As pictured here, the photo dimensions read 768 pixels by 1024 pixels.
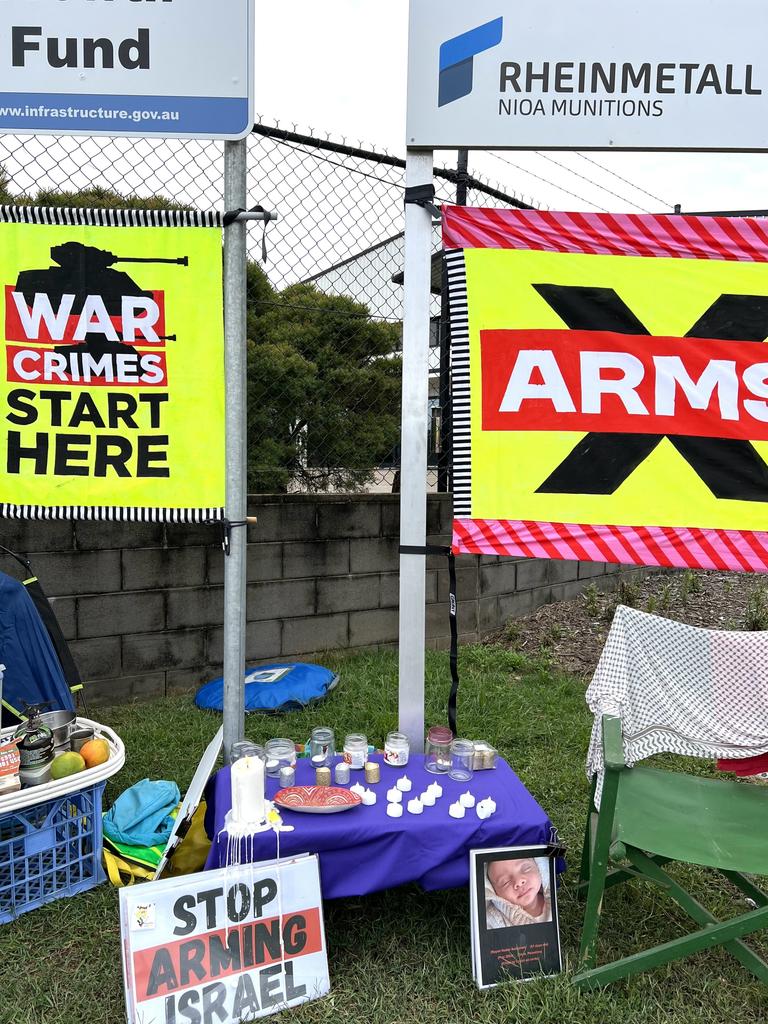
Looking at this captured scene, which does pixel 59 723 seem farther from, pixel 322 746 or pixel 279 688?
pixel 279 688

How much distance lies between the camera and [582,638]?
496 cm

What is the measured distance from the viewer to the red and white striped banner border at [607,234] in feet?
7.89

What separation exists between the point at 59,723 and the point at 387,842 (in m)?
1.25

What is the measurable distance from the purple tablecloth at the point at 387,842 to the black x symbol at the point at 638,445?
104 centimetres

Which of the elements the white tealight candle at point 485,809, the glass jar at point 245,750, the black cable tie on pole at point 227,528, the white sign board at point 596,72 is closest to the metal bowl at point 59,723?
the glass jar at point 245,750

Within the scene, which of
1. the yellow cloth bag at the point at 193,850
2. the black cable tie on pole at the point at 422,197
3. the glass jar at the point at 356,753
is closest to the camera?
the yellow cloth bag at the point at 193,850

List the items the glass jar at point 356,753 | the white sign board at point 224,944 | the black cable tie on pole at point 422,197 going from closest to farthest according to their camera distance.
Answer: the white sign board at point 224,944, the glass jar at point 356,753, the black cable tie on pole at point 422,197

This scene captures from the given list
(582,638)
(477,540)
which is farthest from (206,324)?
(582,638)

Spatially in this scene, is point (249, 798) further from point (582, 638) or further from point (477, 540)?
point (582, 638)

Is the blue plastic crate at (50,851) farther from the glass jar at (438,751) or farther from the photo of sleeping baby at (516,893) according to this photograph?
the photo of sleeping baby at (516,893)

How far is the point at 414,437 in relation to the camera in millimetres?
2436

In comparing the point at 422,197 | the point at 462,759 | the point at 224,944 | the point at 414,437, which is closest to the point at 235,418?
the point at 414,437

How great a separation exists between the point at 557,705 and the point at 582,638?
117cm

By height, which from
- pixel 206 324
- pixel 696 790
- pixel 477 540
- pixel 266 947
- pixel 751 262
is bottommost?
pixel 266 947
